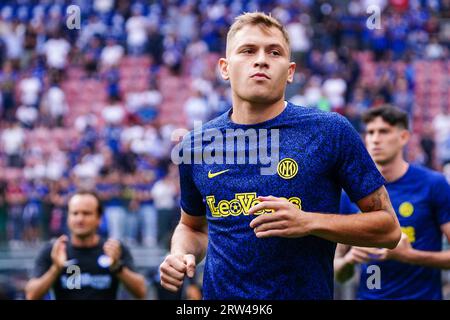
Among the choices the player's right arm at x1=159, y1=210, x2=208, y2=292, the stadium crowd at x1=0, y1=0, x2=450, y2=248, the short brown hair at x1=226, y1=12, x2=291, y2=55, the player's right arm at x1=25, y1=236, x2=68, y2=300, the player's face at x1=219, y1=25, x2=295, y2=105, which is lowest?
the player's right arm at x1=25, y1=236, x2=68, y2=300

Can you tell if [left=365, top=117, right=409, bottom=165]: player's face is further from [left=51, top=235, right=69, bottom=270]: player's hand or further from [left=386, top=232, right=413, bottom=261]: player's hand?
[left=51, top=235, right=69, bottom=270]: player's hand

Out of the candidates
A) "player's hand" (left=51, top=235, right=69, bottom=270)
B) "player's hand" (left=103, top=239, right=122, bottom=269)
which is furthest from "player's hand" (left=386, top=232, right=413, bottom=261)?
"player's hand" (left=51, top=235, right=69, bottom=270)

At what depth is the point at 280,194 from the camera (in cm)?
385

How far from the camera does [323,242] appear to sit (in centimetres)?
389

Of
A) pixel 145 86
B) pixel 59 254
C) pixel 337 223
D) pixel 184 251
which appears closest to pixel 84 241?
pixel 59 254

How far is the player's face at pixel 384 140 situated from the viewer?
644 cm

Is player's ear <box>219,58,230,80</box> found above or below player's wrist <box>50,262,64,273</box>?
above

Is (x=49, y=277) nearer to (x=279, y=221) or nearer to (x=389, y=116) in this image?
(x=389, y=116)

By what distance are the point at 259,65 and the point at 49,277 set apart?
351 cm

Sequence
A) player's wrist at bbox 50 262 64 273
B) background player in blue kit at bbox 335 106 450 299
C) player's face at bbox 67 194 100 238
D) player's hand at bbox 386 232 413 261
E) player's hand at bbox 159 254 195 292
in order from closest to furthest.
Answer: player's hand at bbox 159 254 195 292
player's hand at bbox 386 232 413 261
background player in blue kit at bbox 335 106 450 299
player's wrist at bbox 50 262 64 273
player's face at bbox 67 194 100 238

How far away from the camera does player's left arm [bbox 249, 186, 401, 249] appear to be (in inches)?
139

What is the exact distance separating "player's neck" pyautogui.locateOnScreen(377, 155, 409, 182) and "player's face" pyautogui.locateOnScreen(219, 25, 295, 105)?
8.24 ft

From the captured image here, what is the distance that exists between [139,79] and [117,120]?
8.32 feet
